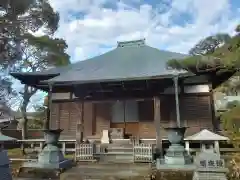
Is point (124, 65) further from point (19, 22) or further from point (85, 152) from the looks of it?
point (19, 22)

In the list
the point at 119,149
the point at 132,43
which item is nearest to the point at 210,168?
the point at 119,149

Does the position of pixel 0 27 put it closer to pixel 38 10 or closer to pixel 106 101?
pixel 38 10

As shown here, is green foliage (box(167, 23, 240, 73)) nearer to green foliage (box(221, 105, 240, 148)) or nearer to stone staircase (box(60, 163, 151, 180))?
green foliage (box(221, 105, 240, 148))

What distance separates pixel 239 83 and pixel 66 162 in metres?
6.37

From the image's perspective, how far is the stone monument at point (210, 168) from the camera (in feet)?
20.7

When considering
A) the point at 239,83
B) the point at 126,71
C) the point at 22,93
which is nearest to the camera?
the point at 239,83

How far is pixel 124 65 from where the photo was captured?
14.2 meters

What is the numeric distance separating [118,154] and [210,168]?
5.01 m

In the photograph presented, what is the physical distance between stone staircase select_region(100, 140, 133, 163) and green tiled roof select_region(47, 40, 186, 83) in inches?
121

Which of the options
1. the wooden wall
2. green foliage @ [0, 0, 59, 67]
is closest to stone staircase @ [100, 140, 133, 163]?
the wooden wall

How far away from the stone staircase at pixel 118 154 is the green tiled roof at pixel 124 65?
3.07 metres

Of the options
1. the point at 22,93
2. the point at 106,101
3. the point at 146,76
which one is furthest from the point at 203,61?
the point at 22,93

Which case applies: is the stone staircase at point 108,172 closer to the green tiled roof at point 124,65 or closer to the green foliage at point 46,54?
the green tiled roof at point 124,65

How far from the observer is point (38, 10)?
16.7 meters
